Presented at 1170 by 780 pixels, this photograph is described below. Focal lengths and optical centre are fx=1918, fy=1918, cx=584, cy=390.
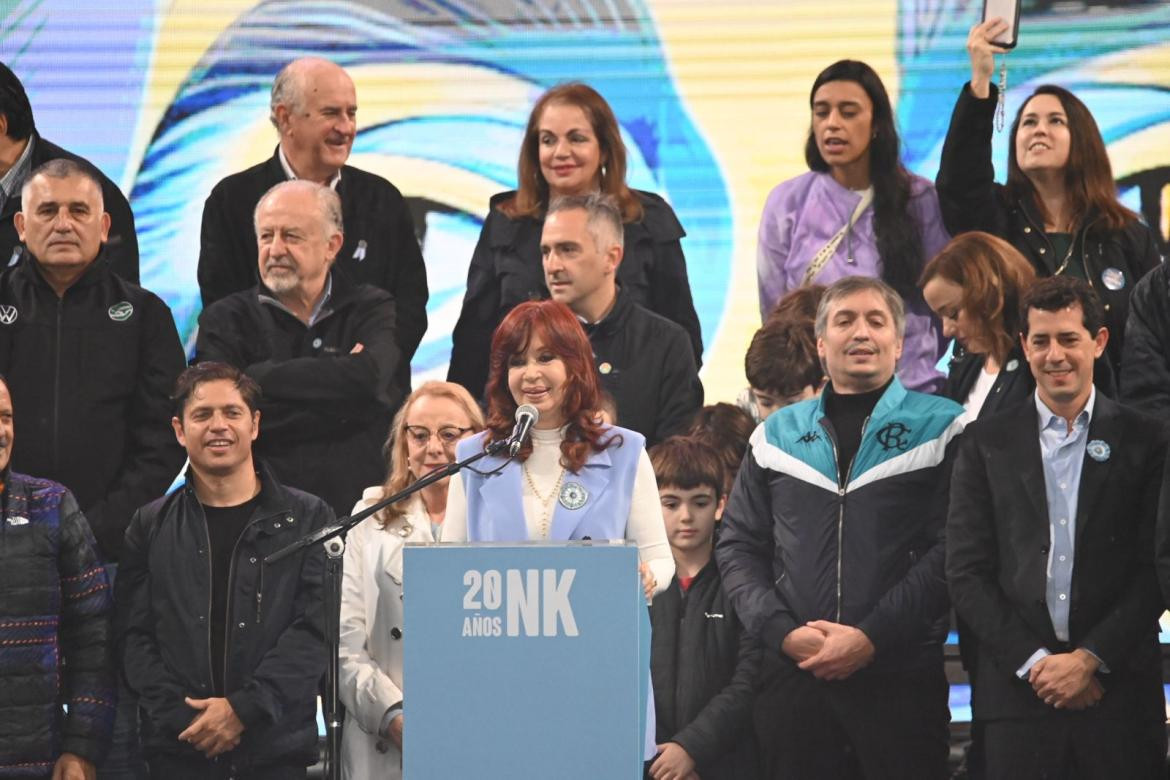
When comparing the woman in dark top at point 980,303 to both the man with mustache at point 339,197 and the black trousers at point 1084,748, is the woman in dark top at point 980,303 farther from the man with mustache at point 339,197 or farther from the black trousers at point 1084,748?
the man with mustache at point 339,197

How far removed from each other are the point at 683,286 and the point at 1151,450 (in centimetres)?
179

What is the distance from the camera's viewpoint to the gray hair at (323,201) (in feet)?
19.9

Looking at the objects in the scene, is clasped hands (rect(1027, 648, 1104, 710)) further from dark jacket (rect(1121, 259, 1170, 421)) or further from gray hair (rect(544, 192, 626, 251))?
gray hair (rect(544, 192, 626, 251))

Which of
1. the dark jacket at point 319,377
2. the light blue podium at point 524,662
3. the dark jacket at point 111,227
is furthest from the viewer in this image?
the dark jacket at point 111,227

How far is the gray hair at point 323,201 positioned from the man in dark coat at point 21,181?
534 mm

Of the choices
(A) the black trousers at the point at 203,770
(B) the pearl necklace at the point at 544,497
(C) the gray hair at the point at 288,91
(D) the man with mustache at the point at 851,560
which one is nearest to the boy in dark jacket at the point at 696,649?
(D) the man with mustache at the point at 851,560

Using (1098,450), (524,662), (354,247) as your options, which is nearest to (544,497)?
(524,662)

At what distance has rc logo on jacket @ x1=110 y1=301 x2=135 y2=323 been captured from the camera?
5863mm

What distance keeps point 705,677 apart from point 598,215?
4.84ft

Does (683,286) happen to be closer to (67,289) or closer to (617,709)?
(67,289)

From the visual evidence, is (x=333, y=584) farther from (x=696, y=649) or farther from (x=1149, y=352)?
(x=1149, y=352)

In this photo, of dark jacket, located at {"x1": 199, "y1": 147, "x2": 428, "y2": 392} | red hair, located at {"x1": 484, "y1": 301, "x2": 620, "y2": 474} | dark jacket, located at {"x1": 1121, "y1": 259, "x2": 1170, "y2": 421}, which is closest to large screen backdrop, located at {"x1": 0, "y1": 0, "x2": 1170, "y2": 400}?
dark jacket, located at {"x1": 199, "y1": 147, "x2": 428, "y2": 392}

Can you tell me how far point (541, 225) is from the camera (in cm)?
633

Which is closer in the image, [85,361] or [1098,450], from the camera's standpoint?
[1098,450]
